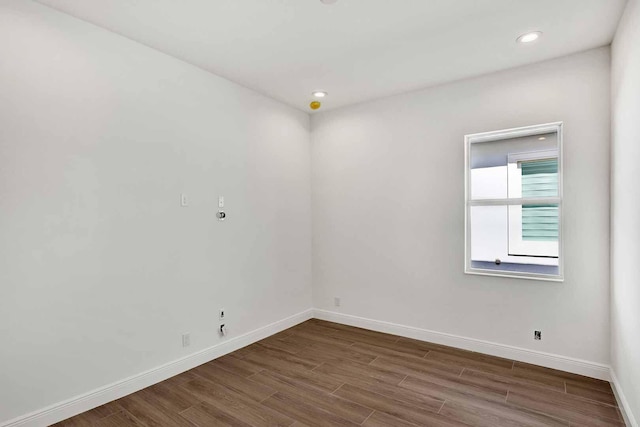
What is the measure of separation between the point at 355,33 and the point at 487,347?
309 cm

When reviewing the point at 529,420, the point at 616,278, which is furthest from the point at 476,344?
the point at 616,278

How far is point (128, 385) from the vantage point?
8.63 feet

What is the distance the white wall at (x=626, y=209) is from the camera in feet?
6.63

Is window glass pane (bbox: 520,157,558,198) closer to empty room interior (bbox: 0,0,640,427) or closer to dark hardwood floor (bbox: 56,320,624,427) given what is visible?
empty room interior (bbox: 0,0,640,427)

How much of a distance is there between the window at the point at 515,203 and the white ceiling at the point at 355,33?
2.37 ft

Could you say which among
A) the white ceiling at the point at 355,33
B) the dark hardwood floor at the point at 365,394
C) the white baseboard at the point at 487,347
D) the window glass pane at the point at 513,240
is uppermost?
the white ceiling at the point at 355,33

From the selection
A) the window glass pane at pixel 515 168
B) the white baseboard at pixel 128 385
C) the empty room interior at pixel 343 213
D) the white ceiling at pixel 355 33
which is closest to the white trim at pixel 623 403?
the empty room interior at pixel 343 213

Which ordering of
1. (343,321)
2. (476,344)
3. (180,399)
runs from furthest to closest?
(343,321), (476,344), (180,399)

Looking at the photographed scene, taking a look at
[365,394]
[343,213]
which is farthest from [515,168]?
[365,394]

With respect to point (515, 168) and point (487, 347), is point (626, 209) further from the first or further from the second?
point (487, 347)

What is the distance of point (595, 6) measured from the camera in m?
2.28

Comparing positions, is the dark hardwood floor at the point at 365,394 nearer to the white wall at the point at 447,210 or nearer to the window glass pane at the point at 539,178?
the white wall at the point at 447,210

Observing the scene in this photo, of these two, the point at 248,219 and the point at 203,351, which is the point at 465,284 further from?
the point at 203,351

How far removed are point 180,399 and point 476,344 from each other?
2727 mm
